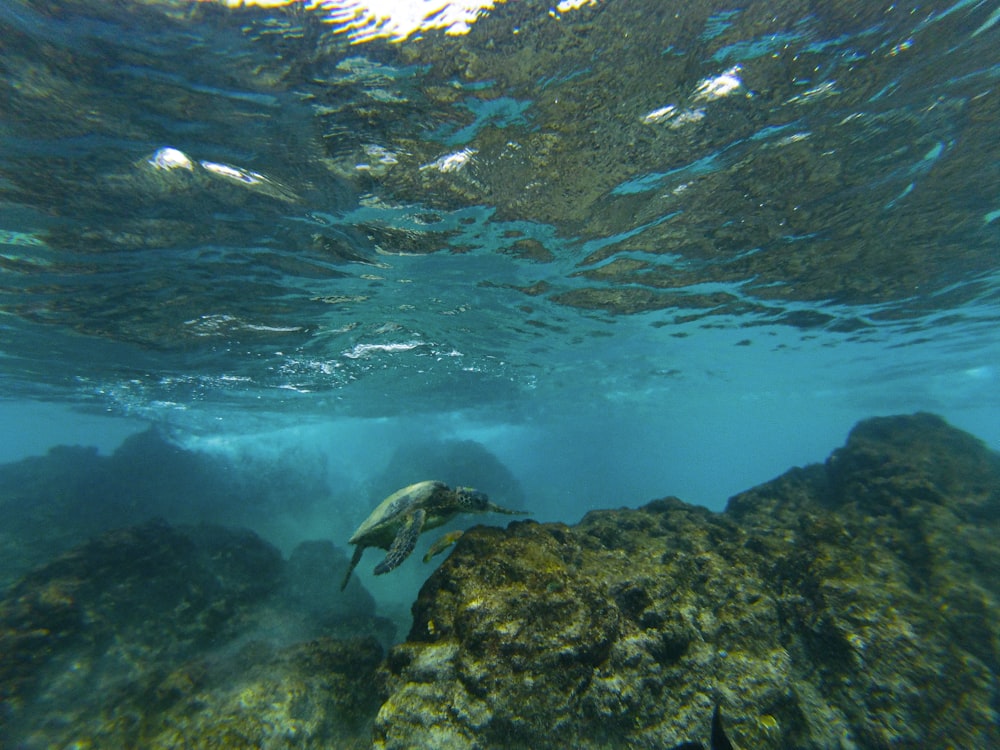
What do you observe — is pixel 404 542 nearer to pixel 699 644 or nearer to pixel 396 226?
pixel 699 644

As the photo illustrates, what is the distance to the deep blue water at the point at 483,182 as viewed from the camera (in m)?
6.00

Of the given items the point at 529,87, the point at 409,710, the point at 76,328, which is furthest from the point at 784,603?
the point at 76,328

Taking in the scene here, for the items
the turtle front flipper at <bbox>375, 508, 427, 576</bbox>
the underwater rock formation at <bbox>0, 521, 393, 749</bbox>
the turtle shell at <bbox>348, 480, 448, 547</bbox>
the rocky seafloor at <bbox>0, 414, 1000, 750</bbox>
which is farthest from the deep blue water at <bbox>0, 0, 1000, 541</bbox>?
the underwater rock formation at <bbox>0, 521, 393, 749</bbox>

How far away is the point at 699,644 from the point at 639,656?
872mm

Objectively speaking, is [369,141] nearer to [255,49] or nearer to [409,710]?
[255,49]

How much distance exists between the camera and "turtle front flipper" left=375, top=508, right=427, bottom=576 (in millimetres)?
4867

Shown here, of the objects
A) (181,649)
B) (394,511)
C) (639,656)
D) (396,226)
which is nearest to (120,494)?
(181,649)

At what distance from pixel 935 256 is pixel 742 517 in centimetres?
1149

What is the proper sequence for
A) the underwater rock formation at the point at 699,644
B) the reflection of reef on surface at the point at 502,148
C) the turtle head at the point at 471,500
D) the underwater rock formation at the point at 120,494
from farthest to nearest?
the underwater rock formation at the point at 120,494
the reflection of reef on surface at the point at 502,148
the turtle head at the point at 471,500
the underwater rock formation at the point at 699,644

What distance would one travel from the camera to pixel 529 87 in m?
6.67

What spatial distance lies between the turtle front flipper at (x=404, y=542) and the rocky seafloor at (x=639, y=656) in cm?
52

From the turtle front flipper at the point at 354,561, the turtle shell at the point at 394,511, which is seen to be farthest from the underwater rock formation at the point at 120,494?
the turtle shell at the point at 394,511

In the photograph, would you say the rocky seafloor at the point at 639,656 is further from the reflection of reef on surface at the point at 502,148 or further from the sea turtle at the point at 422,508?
the reflection of reef on surface at the point at 502,148

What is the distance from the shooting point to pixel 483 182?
8719mm
